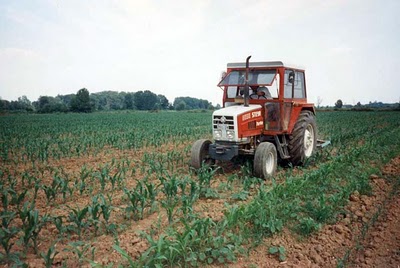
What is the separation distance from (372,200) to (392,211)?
486mm

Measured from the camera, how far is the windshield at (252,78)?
6836 millimetres

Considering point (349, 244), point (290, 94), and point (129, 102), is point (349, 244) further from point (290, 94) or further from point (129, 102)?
point (129, 102)

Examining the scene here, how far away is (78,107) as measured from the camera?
5944cm

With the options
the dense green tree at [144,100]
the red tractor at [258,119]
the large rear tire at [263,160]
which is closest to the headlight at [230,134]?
the red tractor at [258,119]

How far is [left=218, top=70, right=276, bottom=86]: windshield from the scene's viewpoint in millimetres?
6836

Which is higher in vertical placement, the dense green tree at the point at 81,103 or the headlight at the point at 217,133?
the dense green tree at the point at 81,103

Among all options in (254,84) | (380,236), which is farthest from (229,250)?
(254,84)

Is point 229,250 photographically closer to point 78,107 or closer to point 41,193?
point 41,193

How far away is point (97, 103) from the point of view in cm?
9250

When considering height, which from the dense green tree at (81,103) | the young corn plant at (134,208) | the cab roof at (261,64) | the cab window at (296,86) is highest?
the dense green tree at (81,103)

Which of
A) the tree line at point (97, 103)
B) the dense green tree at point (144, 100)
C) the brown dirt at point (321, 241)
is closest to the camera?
the brown dirt at point (321, 241)

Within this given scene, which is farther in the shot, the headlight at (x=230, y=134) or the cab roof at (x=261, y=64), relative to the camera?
the cab roof at (x=261, y=64)

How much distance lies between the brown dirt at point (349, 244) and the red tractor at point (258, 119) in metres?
2.11

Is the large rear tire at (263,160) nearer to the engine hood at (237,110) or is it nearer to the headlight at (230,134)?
the headlight at (230,134)
